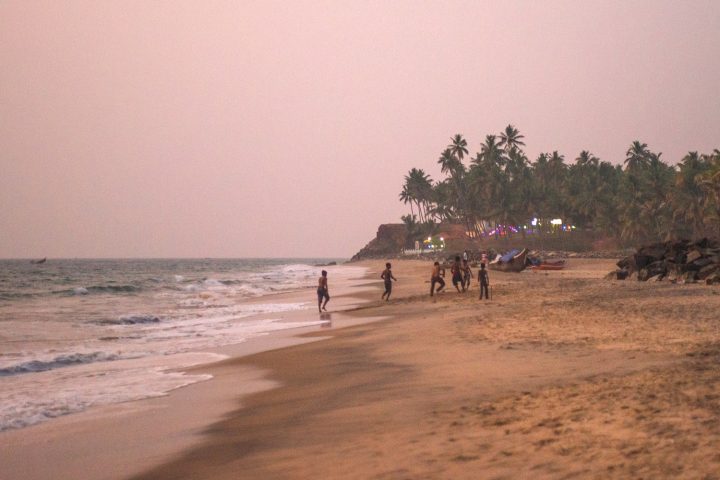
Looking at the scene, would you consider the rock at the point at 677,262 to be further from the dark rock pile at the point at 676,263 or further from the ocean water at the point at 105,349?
the ocean water at the point at 105,349

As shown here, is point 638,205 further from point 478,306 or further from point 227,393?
point 227,393

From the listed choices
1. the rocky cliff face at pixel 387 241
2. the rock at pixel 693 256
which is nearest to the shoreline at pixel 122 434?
the rock at pixel 693 256

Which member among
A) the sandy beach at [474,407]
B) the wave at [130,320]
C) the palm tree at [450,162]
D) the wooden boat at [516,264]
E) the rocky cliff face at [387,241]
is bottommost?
the wave at [130,320]

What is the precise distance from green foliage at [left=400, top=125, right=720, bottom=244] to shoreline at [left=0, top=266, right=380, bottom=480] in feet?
210

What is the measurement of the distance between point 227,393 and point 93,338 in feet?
35.9

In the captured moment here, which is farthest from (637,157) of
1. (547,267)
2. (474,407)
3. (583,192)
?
(474,407)

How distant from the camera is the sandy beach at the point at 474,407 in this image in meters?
5.22

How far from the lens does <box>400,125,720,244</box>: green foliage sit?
8012 centimetres

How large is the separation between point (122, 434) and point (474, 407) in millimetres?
4423

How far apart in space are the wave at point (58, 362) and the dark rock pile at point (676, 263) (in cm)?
2114

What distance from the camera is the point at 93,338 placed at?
19141 mm

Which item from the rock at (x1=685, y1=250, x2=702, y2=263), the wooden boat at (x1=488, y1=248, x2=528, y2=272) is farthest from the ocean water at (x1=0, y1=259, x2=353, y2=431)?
the wooden boat at (x1=488, y1=248, x2=528, y2=272)

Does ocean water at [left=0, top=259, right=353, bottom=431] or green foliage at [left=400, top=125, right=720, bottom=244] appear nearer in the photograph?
ocean water at [left=0, top=259, right=353, bottom=431]

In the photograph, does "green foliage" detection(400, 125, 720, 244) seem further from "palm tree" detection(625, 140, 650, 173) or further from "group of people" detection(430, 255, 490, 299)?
"group of people" detection(430, 255, 490, 299)
